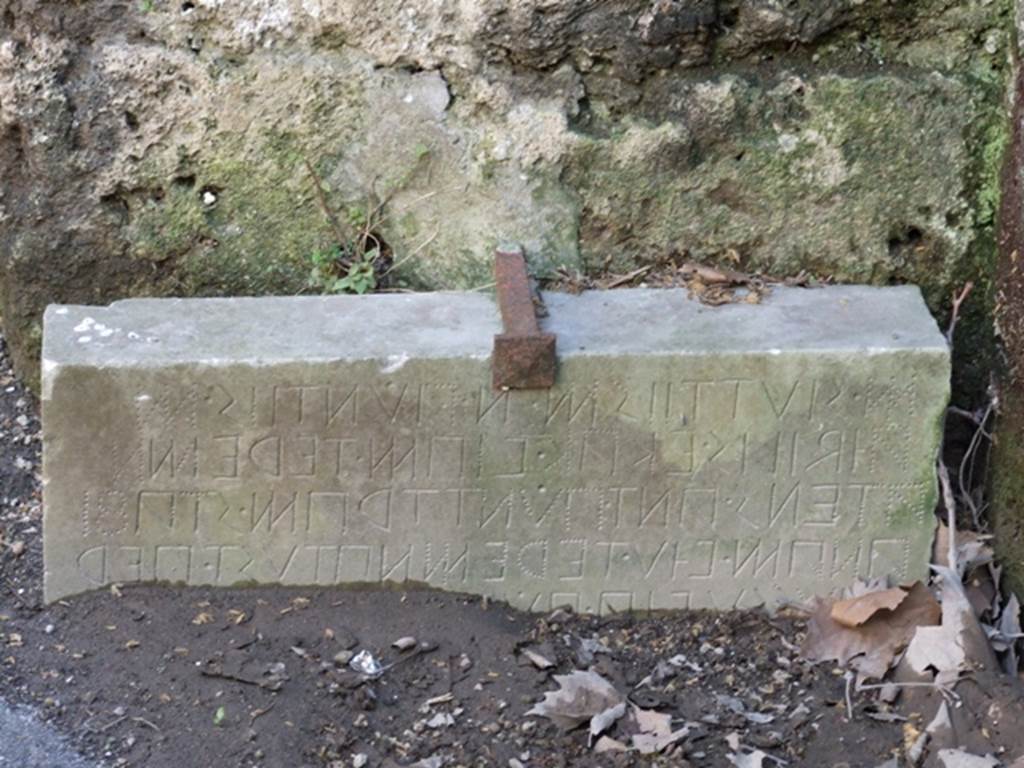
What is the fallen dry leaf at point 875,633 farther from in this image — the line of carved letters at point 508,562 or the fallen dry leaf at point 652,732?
the fallen dry leaf at point 652,732

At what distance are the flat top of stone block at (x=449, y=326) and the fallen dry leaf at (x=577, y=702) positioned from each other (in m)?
0.74

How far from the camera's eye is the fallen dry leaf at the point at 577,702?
358cm

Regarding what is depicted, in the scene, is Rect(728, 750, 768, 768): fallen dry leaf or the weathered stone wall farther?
the weathered stone wall

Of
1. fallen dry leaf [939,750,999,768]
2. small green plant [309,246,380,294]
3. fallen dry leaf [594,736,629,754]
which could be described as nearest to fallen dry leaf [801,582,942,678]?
fallen dry leaf [939,750,999,768]

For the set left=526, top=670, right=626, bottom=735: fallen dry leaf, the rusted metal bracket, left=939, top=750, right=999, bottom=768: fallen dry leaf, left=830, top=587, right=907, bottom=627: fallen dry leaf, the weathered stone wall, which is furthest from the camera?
the weathered stone wall

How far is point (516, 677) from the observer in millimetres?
3736

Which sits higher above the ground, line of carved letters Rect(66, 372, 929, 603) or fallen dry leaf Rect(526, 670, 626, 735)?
line of carved letters Rect(66, 372, 929, 603)

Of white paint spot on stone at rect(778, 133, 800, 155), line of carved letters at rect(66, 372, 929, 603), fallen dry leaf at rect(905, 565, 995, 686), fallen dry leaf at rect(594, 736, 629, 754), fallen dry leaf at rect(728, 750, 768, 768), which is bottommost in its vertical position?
fallen dry leaf at rect(728, 750, 768, 768)

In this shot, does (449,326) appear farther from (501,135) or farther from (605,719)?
(605,719)

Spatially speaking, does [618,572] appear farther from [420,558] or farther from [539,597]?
[420,558]

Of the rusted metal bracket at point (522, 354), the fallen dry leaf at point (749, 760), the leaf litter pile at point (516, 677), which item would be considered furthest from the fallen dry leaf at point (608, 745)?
the rusted metal bracket at point (522, 354)

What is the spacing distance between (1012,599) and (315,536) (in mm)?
1647

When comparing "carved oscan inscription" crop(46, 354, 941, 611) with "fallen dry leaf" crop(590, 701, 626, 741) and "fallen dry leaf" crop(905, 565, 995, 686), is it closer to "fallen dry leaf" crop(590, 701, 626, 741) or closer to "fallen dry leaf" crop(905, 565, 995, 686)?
"fallen dry leaf" crop(905, 565, 995, 686)

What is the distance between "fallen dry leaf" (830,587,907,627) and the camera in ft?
12.6
